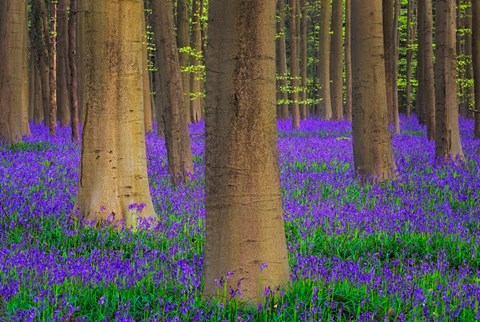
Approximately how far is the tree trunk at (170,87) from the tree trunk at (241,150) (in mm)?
6146

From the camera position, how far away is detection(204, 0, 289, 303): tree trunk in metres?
4.16

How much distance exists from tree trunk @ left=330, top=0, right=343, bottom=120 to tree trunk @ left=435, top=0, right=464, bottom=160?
1551 centimetres

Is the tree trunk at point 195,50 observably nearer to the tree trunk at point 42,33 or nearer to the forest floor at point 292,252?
the tree trunk at point 42,33

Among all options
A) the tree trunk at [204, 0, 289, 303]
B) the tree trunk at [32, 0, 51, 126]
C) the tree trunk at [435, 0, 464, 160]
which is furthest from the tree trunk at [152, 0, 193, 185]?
the tree trunk at [32, 0, 51, 126]

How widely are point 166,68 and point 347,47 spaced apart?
16549 millimetres

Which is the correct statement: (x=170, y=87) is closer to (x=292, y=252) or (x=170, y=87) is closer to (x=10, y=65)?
(x=292, y=252)

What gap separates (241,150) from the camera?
416cm

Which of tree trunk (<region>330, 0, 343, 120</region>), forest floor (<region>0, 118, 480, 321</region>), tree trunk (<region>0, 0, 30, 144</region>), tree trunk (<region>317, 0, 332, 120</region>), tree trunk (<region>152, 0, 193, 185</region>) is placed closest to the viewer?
forest floor (<region>0, 118, 480, 321</region>)

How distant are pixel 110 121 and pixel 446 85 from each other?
26.9 ft

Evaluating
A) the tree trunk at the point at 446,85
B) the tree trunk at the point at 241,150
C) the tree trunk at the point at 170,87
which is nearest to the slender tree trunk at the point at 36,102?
the tree trunk at the point at 170,87

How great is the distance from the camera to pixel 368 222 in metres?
7.64

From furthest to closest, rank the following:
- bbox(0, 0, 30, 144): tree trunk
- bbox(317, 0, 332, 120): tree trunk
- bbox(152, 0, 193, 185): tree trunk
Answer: bbox(317, 0, 332, 120): tree trunk
bbox(0, 0, 30, 144): tree trunk
bbox(152, 0, 193, 185): tree trunk

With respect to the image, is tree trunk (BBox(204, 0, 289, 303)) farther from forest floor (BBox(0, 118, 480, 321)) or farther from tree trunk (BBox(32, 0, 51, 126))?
tree trunk (BBox(32, 0, 51, 126))

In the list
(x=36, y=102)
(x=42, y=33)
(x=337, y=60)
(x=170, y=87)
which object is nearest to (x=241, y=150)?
(x=170, y=87)
